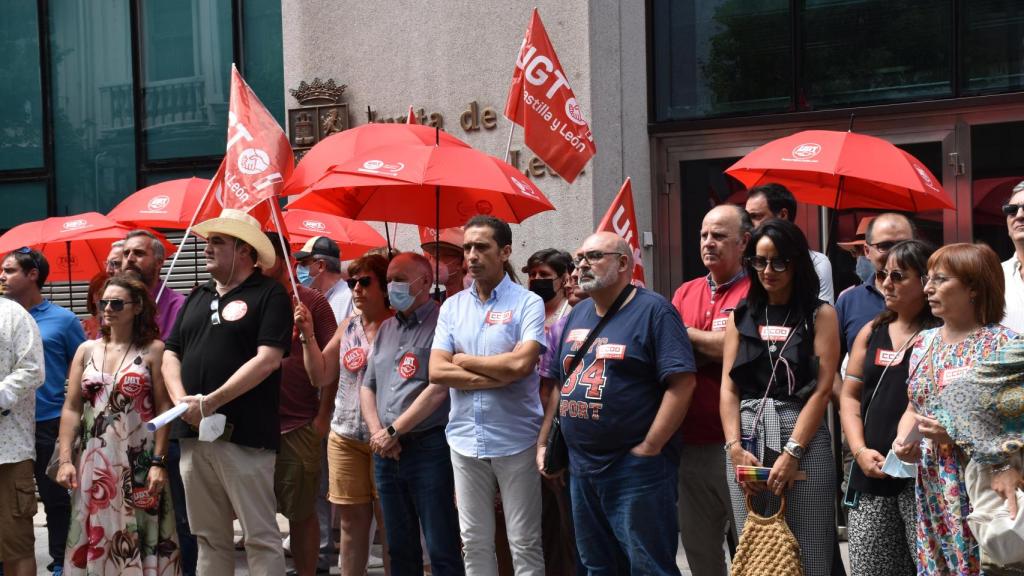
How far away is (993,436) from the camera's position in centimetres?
493

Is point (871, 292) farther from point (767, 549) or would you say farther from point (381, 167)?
point (381, 167)

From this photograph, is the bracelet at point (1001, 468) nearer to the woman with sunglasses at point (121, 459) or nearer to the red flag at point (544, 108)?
the red flag at point (544, 108)

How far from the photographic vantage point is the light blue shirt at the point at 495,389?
664 centimetres

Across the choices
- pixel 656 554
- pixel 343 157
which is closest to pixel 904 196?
pixel 656 554

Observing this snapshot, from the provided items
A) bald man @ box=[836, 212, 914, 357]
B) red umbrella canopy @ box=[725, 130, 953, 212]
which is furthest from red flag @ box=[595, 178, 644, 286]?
bald man @ box=[836, 212, 914, 357]

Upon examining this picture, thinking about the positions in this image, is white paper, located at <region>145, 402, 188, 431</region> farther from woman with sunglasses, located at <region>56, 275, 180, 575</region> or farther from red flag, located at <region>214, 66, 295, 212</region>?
red flag, located at <region>214, 66, 295, 212</region>

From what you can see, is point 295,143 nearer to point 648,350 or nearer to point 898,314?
point 648,350

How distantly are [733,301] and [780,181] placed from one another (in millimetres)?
2157

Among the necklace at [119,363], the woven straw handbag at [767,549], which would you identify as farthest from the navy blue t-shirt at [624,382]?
the necklace at [119,363]

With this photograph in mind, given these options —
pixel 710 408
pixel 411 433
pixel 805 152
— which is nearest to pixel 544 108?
pixel 805 152

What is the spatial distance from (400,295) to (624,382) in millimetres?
1633

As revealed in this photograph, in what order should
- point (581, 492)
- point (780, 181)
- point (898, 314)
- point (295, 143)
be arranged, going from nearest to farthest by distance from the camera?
point (898, 314)
point (581, 492)
point (780, 181)
point (295, 143)

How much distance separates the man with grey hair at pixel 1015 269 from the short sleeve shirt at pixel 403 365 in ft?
9.86

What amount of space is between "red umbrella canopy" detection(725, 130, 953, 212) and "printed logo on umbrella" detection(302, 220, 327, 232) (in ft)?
11.9
